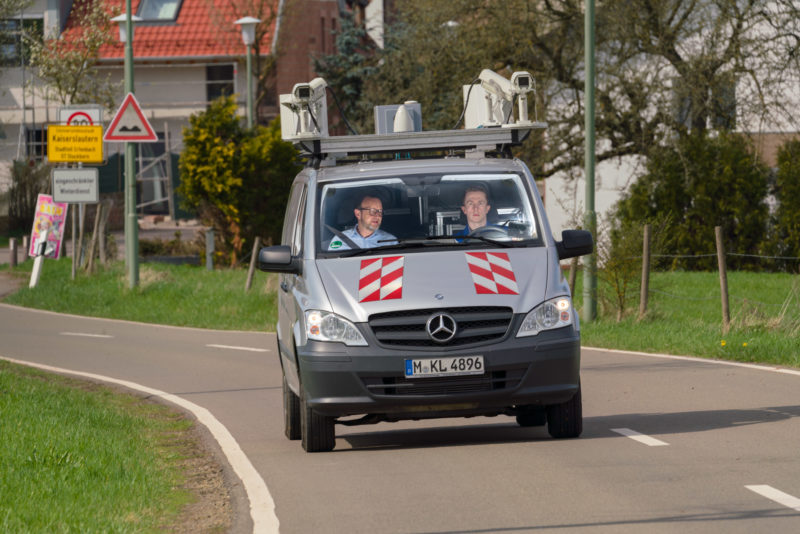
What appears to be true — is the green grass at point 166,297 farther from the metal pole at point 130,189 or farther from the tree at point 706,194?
the tree at point 706,194

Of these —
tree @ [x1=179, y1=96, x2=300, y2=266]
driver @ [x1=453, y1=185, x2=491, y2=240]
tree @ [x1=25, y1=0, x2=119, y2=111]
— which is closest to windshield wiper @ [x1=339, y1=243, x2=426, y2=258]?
driver @ [x1=453, y1=185, x2=491, y2=240]

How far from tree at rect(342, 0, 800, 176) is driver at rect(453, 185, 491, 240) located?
67.6ft

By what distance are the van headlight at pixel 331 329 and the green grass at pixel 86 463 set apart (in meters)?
1.29

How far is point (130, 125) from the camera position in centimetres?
2678

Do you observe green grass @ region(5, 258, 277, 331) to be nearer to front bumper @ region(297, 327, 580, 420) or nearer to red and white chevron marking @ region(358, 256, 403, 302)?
red and white chevron marking @ region(358, 256, 403, 302)

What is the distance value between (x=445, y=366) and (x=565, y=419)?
4.09 ft

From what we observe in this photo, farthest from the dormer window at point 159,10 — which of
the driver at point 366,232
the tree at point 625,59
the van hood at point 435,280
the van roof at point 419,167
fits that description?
the van hood at point 435,280

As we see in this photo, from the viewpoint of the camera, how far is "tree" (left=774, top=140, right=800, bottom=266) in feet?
107

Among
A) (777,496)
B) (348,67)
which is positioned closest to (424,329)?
(777,496)

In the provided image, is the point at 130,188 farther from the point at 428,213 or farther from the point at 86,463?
the point at 86,463

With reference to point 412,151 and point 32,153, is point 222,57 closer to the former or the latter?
point 32,153

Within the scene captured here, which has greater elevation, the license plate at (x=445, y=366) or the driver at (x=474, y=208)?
the driver at (x=474, y=208)

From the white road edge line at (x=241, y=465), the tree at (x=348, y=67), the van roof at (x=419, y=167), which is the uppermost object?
the tree at (x=348, y=67)

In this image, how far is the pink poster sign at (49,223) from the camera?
3319 centimetres
